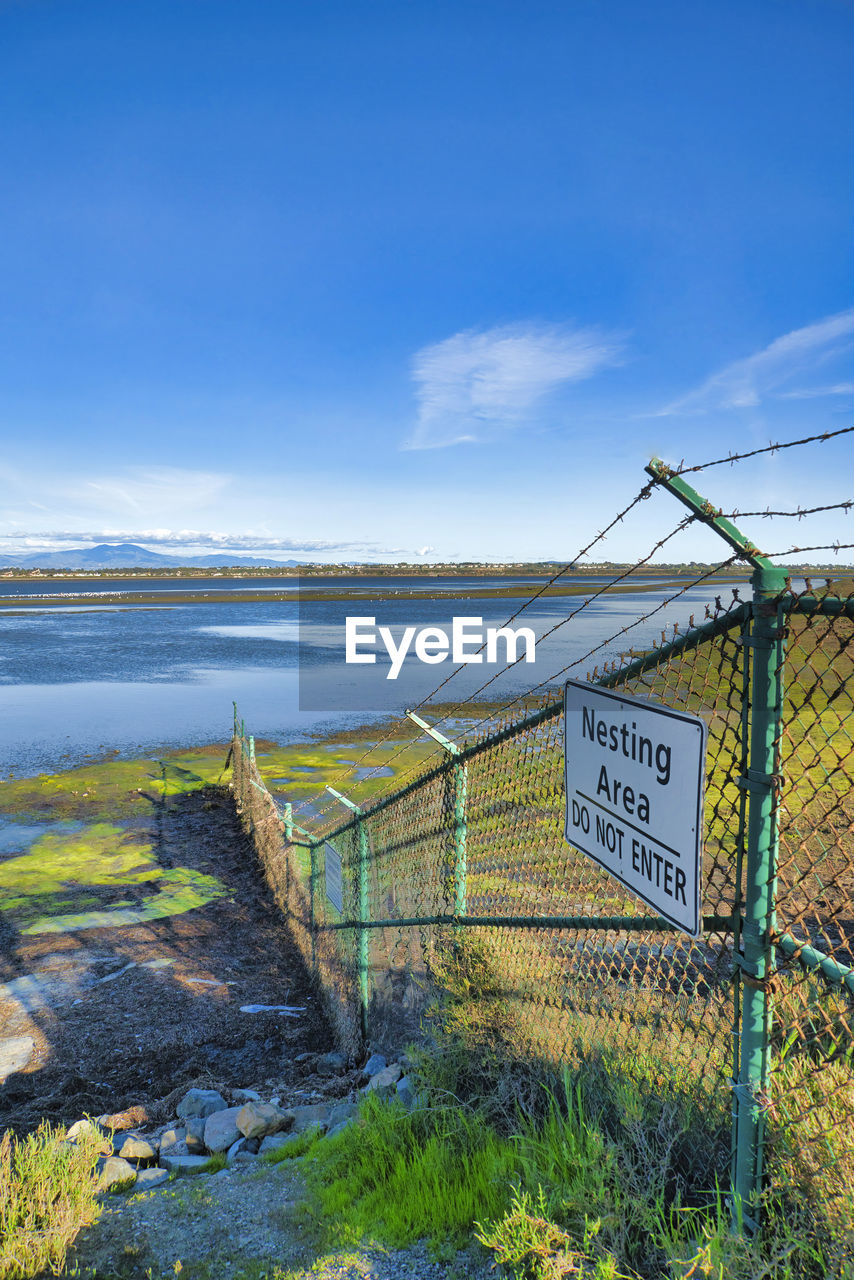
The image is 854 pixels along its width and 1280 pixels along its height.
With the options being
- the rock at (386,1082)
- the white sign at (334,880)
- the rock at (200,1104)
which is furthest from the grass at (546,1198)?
the white sign at (334,880)

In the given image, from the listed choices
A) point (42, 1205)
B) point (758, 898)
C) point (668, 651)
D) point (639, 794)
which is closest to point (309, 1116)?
point (42, 1205)

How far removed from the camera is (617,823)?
8.62ft

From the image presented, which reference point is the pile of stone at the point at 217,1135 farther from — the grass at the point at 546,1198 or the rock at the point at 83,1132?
the grass at the point at 546,1198

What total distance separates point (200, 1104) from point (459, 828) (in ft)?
8.82

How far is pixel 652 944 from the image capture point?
501cm

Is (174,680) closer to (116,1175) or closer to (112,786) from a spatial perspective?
(112,786)

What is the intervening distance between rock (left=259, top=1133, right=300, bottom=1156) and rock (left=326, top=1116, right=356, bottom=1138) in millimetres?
197

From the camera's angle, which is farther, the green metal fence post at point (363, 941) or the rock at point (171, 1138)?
the green metal fence post at point (363, 941)

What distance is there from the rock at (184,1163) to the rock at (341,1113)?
706 mm

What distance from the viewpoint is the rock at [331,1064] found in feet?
19.7

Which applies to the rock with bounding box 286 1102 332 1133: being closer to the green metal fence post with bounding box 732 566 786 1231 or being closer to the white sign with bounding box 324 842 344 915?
the white sign with bounding box 324 842 344 915

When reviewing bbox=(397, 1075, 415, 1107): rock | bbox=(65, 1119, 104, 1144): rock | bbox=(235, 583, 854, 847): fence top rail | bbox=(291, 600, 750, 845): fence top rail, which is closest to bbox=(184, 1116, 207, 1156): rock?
bbox=(65, 1119, 104, 1144): rock

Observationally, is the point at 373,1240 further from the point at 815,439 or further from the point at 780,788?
the point at 815,439

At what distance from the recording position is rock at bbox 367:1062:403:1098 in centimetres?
427
